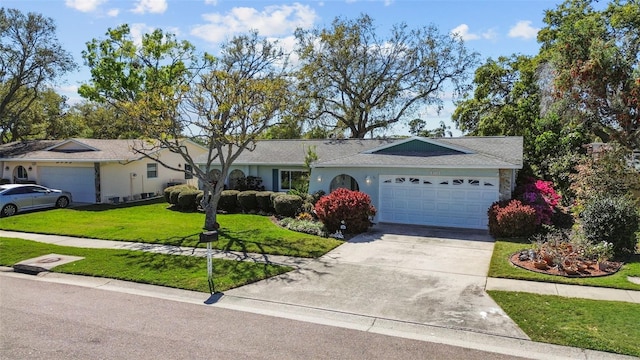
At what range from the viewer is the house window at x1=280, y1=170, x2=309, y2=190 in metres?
23.1

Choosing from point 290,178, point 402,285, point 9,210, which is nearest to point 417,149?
point 290,178

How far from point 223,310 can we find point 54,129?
45812 millimetres

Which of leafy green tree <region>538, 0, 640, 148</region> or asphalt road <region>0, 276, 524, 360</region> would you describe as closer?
asphalt road <region>0, 276, 524, 360</region>

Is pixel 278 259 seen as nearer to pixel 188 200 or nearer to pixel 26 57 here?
pixel 188 200

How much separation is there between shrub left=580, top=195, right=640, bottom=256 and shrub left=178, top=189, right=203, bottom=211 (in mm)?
17318

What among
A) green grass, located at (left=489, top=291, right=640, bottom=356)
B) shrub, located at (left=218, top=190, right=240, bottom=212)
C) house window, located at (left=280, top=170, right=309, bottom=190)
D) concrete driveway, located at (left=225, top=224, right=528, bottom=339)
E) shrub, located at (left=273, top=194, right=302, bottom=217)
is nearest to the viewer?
green grass, located at (left=489, top=291, right=640, bottom=356)

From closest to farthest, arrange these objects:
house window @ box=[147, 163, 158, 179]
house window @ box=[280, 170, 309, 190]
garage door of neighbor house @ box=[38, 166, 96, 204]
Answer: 1. house window @ box=[280, 170, 309, 190]
2. garage door of neighbor house @ box=[38, 166, 96, 204]
3. house window @ box=[147, 163, 158, 179]

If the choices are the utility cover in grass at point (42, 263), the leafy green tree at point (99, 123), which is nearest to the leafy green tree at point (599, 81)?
the utility cover in grass at point (42, 263)

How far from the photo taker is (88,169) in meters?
25.3

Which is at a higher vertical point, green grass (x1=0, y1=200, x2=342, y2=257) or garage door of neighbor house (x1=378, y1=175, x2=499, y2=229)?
garage door of neighbor house (x1=378, y1=175, x2=499, y2=229)

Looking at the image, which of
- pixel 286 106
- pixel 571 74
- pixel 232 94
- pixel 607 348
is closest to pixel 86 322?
pixel 607 348

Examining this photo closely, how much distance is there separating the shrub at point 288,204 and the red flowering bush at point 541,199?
9.28 meters

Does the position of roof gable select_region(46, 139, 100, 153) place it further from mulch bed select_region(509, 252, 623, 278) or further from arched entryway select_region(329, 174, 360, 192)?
mulch bed select_region(509, 252, 623, 278)

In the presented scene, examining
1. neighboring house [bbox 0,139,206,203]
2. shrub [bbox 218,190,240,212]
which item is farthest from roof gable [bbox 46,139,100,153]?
shrub [bbox 218,190,240,212]
